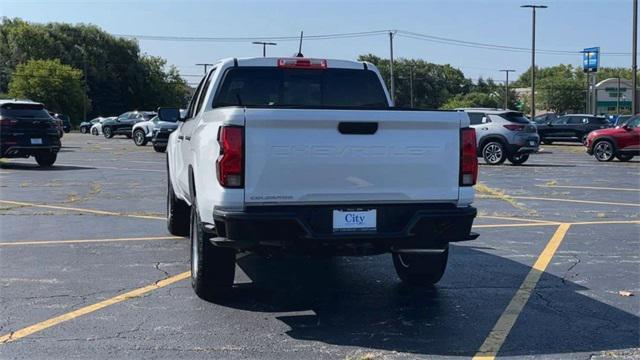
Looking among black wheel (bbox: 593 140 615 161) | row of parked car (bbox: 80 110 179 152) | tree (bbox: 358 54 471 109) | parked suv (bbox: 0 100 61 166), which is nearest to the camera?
parked suv (bbox: 0 100 61 166)

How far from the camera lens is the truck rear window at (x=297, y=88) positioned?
736cm

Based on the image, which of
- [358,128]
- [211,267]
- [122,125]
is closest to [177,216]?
[211,267]

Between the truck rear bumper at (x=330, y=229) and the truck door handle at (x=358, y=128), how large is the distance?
0.54m

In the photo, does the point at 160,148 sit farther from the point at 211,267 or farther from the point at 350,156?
the point at 350,156

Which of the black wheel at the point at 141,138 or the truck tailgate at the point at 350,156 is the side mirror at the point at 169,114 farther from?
the black wheel at the point at 141,138

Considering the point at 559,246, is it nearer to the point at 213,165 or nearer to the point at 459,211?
the point at 459,211

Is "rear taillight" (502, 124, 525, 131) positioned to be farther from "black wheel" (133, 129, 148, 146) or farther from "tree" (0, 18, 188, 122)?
"tree" (0, 18, 188, 122)

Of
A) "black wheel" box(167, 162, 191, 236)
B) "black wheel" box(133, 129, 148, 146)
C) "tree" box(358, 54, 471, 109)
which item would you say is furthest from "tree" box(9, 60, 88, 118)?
"black wheel" box(167, 162, 191, 236)

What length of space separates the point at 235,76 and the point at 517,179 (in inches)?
481

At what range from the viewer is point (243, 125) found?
5.22 meters

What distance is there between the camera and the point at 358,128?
5.49 metres

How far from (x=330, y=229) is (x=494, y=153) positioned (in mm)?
18680

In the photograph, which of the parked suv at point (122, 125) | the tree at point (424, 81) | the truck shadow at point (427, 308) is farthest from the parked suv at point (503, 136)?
the tree at point (424, 81)

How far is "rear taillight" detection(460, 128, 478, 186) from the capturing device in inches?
228
